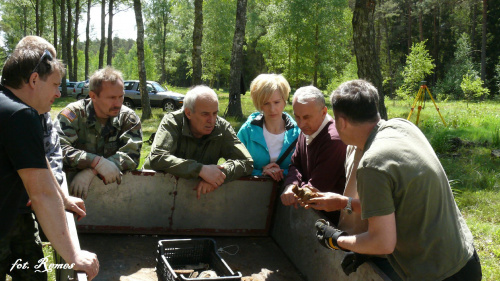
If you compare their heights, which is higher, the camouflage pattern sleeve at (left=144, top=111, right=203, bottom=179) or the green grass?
the camouflage pattern sleeve at (left=144, top=111, right=203, bottom=179)

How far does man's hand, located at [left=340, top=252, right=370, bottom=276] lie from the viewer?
2689 millimetres

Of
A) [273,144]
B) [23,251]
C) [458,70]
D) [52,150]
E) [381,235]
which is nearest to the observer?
[381,235]

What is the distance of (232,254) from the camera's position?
398 centimetres

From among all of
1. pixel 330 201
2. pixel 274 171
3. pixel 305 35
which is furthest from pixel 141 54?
pixel 305 35

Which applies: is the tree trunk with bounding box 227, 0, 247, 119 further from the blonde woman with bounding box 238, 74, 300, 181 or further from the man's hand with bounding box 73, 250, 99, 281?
the man's hand with bounding box 73, 250, 99, 281

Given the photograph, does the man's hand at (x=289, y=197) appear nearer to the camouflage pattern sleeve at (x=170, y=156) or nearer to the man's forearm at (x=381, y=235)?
the camouflage pattern sleeve at (x=170, y=156)

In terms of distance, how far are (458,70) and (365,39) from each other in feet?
111

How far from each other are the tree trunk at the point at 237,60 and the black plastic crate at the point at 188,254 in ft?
32.9

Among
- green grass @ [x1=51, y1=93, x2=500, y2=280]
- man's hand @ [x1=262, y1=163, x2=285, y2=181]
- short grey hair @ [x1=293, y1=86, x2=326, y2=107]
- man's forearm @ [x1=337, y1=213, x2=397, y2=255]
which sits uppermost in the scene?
short grey hair @ [x1=293, y1=86, x2=326, y2=107]

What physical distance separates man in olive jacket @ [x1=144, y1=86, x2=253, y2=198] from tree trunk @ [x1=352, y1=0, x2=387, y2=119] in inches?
241

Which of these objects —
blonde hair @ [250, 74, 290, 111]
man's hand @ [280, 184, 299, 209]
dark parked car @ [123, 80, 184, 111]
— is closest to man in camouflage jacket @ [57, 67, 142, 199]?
blonde hair @ [250, 74, 290, 111]

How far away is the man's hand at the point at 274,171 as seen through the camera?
4227mm

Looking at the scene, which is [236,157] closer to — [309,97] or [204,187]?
[204,187]

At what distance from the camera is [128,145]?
156 inches
